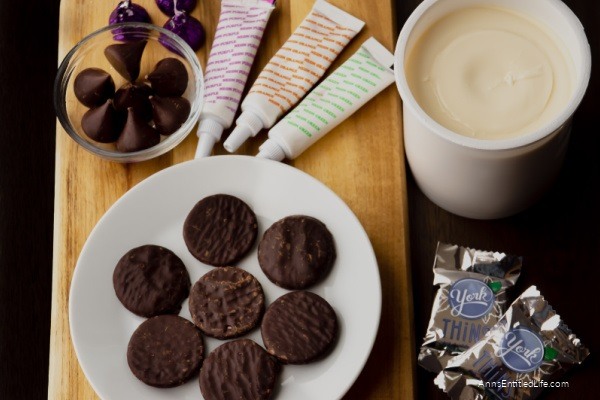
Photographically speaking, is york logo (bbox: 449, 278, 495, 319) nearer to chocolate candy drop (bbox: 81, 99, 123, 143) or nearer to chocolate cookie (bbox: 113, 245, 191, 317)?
chocolate cookie (bbox: 113, 245, 191, 317)

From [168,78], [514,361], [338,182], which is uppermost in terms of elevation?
[168,78]

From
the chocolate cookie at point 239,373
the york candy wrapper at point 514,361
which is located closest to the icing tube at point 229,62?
the chocolate cookie at point 239,373

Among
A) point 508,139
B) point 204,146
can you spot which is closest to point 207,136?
point 204,146

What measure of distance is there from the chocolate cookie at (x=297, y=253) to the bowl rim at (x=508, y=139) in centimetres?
16

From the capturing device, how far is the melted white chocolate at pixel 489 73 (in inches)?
28.4

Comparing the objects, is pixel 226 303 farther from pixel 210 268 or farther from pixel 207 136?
pixel 207 136

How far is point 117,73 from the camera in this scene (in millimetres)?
919

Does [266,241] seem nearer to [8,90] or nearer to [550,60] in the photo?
[550,60]

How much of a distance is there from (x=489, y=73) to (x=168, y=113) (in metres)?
0.33

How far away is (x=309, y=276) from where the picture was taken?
0.79m

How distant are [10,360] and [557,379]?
597 millimetres

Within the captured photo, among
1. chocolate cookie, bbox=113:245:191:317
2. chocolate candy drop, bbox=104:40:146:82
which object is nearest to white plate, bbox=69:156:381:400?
chocolate cookie, bbox=113:245:191:317

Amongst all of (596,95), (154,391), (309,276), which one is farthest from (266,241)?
(596,95)

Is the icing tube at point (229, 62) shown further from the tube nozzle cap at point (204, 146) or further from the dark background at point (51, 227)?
the dark background at point (51, 227)
